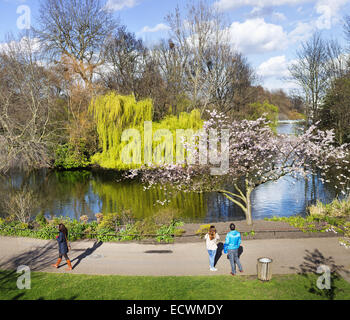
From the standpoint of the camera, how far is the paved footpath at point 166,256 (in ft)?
33.9

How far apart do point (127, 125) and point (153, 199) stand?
764 centimetres

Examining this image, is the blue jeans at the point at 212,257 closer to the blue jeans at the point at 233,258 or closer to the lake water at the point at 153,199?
the blue jeans at the point at 233,258

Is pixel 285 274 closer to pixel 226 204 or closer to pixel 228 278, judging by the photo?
pixel 228 278

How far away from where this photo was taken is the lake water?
1944 cm

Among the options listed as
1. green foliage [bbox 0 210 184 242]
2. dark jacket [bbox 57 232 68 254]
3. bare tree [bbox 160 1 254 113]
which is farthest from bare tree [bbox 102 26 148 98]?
dark jacket [bbox 57 232 68 254]

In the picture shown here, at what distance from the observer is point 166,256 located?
11.4m

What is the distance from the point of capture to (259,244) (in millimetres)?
12289

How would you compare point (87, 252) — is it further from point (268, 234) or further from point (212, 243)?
point (268, 234)

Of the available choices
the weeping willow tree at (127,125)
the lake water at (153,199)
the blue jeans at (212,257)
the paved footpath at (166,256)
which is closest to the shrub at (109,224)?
the paved footpath at (166,256)

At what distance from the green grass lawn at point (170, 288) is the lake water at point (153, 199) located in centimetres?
802

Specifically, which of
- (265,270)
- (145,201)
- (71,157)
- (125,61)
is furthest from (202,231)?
(125,61)

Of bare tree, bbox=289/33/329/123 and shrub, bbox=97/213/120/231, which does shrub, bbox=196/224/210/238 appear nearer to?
shrub, bbox=97/213/120/231

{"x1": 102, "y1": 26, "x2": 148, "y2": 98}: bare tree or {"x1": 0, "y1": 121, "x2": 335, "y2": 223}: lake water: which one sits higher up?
{"x1": 102, "y1": 26, "x2": 148, "y2": 98}: bare tree

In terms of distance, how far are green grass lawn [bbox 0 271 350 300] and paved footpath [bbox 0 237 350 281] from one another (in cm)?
49
